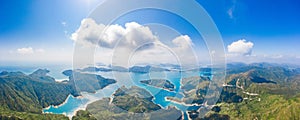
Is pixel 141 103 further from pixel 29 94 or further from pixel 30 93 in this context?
pixel 30 93

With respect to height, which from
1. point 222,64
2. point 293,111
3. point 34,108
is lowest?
point 34,108

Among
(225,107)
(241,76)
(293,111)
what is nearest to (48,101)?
(225,107)

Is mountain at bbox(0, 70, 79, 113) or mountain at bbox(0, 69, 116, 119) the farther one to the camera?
mountain at bbox(0, 70, 79, 113)

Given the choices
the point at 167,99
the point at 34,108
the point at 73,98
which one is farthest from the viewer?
the point at 73,98

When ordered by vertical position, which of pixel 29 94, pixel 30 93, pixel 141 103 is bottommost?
pixel 29 94

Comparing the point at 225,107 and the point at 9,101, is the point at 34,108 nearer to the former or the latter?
the point at 9,101

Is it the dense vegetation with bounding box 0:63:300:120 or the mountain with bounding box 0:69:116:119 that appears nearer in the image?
the dense vegetation with bounding box 0:63:300:120

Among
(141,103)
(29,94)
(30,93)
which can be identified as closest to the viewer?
(141,103)

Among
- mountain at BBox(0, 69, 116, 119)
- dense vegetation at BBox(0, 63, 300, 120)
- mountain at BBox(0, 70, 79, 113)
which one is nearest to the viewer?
dense vegetation at BBox(0, 63, 300, 120)

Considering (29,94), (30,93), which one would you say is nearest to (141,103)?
(29,94)

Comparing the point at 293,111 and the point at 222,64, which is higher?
the point at 222,64

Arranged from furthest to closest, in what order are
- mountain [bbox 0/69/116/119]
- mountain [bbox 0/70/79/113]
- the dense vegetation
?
mountain [bbox 0/70/79/113] → mountain [bbox 0/69/116/119] → the dense vegetation
